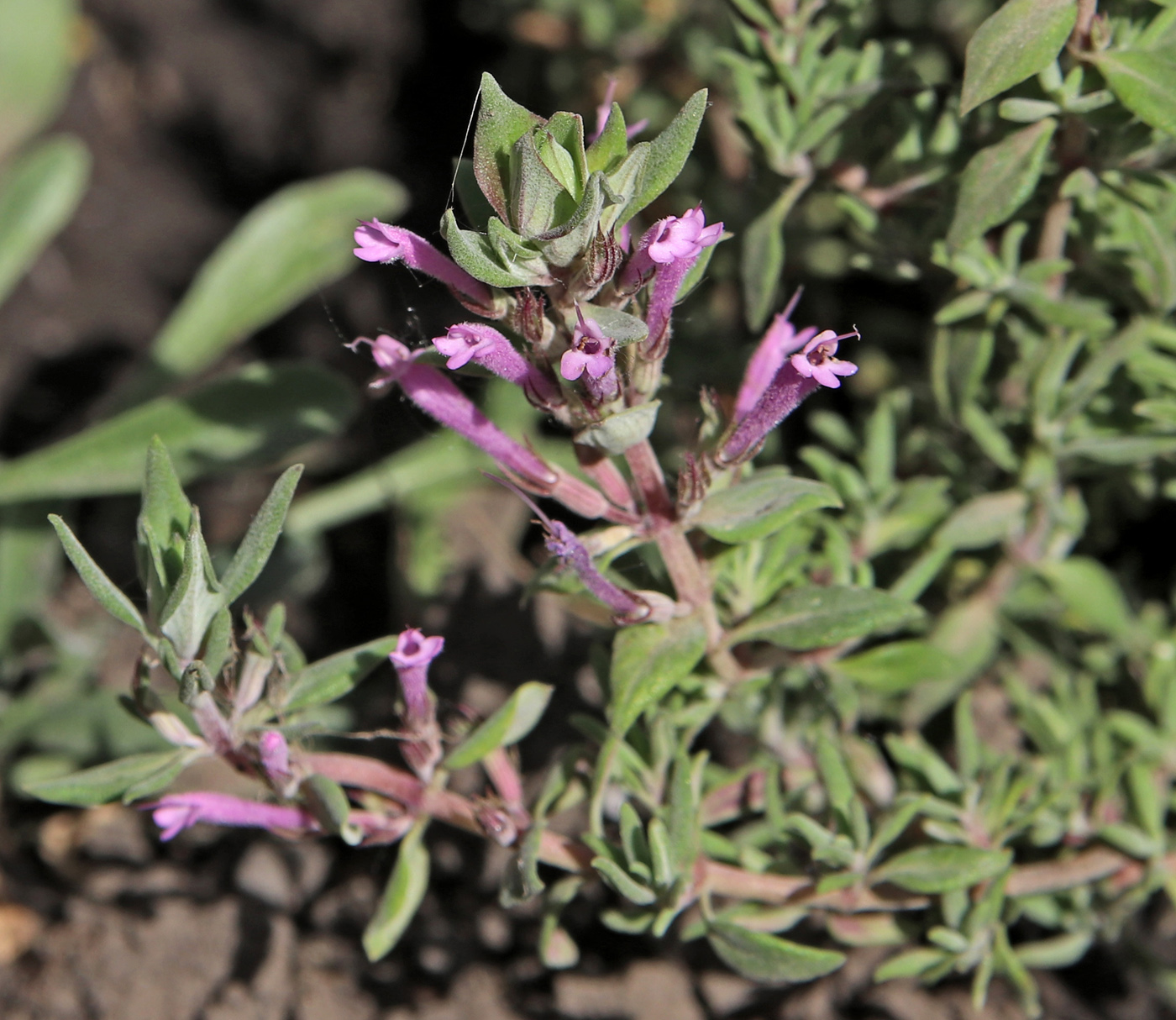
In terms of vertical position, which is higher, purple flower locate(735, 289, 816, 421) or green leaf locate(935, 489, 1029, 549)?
purple flower locate(735, 289, 816, 421)

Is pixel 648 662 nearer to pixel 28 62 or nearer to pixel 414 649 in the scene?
pixel 414 649

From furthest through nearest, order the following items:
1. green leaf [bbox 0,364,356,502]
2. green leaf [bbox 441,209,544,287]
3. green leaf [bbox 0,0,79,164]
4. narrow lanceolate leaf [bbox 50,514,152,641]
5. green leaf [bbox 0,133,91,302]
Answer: green leaf [bbox 0,0,79,164], green leaf [bbox 0,133,91,302], green leaf [bbox 0,364,356,502], narrow lanceolate leaf [bbox 50,514,152,641], green leaf [bbox 441,209,544,287]

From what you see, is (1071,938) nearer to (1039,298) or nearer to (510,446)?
(1039,298)

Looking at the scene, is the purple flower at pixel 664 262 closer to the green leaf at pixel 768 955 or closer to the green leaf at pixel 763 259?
the green leaf at pixel 763 259

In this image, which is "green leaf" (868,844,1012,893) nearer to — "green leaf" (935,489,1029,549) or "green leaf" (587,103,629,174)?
"green leaf" (935,489,1029,549)

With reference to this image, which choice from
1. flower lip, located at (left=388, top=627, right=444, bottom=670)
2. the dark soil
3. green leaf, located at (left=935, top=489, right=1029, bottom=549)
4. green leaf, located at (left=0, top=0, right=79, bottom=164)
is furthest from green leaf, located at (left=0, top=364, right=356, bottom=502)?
green leaf, located at (left=0, top=0, right=79, bottom=164)

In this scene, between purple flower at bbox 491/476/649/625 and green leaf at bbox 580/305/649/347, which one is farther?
purple flower at bbox 491/476/649/625

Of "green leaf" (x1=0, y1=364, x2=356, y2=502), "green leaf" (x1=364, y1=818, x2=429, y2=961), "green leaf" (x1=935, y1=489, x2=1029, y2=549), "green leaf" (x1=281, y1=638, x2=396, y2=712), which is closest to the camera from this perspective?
"green leaf" (x1=281, y1=638, x2=396, y2=712)

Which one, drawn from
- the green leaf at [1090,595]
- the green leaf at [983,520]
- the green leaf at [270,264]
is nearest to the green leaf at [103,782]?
the green leaf at [983,520]
